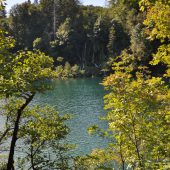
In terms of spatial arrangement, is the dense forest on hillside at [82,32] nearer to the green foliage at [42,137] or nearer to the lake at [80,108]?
the lake at [80,108]

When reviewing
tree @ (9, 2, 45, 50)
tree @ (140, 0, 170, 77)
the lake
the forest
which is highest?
tree @ (140, 0, 170, 77)

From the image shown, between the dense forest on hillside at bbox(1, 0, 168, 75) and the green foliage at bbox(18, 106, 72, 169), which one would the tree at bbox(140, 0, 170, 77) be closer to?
the green foliage at bbox(18, 106, 72, 169)

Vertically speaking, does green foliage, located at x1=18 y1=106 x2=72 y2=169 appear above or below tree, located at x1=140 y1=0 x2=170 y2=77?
below

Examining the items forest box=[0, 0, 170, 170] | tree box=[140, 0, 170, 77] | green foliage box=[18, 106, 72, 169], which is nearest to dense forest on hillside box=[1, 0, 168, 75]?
green foliage box=[18, 106, 72, 169]

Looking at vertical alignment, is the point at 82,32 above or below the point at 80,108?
above

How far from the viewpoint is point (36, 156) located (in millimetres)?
14539

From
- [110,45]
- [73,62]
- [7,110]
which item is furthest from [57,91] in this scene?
[7,110]

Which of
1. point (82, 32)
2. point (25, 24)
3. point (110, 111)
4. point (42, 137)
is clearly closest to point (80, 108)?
point (42, 137)

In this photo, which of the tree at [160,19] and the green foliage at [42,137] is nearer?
the tree at [160,19]

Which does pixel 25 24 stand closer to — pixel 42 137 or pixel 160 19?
pixel 42 137

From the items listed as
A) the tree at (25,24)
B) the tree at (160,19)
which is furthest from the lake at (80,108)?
the tree at (25,24)

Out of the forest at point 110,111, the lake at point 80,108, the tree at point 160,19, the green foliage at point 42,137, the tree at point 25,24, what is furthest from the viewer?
the tree at point 25,24

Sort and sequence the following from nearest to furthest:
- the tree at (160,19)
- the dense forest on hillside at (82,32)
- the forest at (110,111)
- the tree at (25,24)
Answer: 1. the tree at (160,19)
2. the forest at (110,111)
3. the dense forest on hillside at (82,32)
4. the tree at (25,24)

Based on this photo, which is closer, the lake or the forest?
the forest
